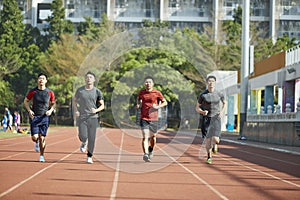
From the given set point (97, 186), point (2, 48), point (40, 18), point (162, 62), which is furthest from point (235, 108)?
point (97, 186)

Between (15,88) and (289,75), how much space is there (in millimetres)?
44672

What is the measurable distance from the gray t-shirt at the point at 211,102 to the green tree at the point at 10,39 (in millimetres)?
52454

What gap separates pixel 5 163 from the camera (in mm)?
12781

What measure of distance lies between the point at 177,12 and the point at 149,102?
2567 inches

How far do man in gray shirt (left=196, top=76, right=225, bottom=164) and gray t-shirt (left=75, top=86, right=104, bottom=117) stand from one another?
→ 2392 mm

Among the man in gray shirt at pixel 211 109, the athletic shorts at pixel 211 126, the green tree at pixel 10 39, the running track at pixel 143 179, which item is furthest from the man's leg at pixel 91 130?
the green tree at pixel 10 39

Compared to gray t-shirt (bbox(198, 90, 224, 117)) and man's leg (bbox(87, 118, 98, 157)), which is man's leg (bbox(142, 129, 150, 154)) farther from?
gray t-shirt (bbox(198, 90, 224, 117))

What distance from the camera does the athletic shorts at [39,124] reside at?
12844 mm

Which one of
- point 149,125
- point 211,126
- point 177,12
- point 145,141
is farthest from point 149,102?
point 177,12

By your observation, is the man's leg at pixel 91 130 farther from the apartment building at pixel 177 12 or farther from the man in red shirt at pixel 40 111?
the apartment building at pixel 177 12

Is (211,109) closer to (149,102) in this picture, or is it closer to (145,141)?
(149,102)

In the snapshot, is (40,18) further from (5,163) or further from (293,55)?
(5,163)

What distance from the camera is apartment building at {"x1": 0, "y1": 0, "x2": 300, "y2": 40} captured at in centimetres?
7500

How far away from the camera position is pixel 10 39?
65938 mm
